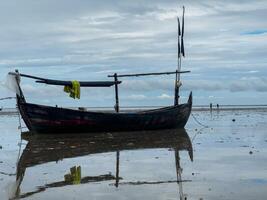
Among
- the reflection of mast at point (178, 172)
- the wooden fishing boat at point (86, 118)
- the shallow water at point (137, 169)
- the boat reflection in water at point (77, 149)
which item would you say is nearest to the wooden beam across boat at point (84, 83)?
the wooden fishing boat at point (86, 118)

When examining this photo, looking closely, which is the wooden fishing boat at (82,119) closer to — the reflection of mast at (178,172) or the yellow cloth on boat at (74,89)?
the yellow cloth on boat at (74,89)

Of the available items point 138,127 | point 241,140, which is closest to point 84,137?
point 138,127

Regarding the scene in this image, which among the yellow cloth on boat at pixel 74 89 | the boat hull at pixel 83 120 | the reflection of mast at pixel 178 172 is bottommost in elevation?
the reflection of mast at pixel 178 172

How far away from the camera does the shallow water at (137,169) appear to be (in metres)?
10.1

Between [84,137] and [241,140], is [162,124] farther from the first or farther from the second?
[241,140]

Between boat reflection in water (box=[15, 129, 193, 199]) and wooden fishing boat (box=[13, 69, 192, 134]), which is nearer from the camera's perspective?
boat reflection in water (box=[15, 129, 193, 199])

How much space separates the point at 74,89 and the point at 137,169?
14.5 meters

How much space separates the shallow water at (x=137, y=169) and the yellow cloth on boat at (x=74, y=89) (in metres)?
6.21

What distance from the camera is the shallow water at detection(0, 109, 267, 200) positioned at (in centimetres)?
1011

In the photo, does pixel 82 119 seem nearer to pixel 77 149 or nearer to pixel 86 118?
pixel 86 118

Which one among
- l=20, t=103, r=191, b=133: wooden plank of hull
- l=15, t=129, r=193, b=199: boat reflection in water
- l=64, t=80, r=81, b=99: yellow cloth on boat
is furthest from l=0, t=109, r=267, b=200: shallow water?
l=64, t=80, r=81, b=99: yellow cloth on boat

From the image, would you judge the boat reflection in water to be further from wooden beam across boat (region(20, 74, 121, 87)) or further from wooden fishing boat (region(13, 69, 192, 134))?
wooden beam across boat (region(20, 74, 121, 87))

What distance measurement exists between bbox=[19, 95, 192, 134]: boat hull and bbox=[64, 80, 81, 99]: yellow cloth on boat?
156 centimetres

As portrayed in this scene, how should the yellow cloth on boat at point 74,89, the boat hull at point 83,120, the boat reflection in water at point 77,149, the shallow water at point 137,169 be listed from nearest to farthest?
the shallow water at point 137,169 < the boat reflection in water at point 77,149 < the boat hull at point 83,120 < the yellow cloth on boat at point 74,89
